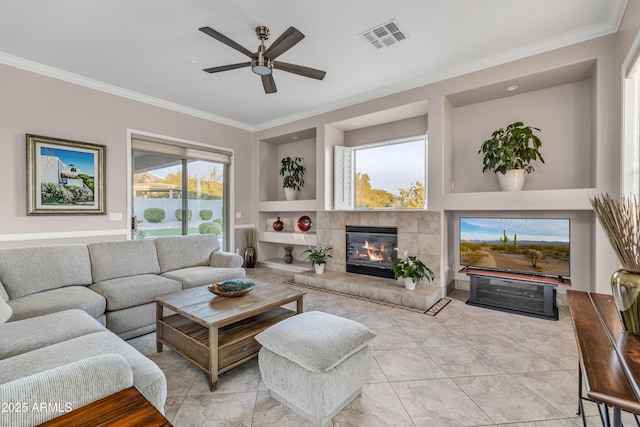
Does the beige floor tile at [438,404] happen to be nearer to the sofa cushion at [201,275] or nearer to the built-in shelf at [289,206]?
the sofa cushion at [201,275]

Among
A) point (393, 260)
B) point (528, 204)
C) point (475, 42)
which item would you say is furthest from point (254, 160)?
point (528, 204)

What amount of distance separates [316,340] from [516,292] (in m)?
2.98

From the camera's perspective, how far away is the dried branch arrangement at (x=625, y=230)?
1.09m

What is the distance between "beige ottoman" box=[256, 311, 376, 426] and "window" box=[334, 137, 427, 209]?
115 inches

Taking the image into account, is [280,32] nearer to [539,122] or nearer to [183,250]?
Answer: [183,250]

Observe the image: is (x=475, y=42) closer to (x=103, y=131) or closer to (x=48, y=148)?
(x=103, y=131)

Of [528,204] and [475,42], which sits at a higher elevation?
[475,42]

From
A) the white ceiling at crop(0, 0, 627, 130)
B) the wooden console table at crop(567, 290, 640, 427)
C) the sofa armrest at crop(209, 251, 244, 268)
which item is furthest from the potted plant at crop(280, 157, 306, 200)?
the wooden console table at crop(567, 290, 640, 427)

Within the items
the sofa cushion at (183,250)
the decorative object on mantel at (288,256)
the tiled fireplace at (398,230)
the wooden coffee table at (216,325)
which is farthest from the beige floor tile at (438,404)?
the decorative object on mantel at (288,256)

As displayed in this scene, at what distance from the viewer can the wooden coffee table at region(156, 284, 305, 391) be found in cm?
192

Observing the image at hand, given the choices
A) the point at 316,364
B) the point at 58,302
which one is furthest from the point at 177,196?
the point at 316,364

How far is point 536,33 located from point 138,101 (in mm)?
5107

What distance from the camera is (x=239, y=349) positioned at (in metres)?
2.05

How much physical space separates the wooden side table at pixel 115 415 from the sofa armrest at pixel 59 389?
0.22ft
